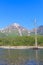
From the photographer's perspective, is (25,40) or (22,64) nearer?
(22,64)

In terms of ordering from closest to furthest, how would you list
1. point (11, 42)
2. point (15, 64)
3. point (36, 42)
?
A: point (15, 64) < point (36, 42) < point (11, 42)

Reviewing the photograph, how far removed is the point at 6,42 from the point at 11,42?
2363 millimetres

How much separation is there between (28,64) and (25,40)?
69959 millimetres

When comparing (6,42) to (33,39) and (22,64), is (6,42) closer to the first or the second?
(33,39)

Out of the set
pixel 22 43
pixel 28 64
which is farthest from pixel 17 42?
pixel 28 64

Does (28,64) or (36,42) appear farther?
(36,42)

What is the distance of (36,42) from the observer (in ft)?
283

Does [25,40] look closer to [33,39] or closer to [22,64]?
[33,39]

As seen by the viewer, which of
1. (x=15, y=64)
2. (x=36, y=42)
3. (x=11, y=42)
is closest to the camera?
(x=15, y=64)

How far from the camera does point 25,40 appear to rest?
93.4 meters

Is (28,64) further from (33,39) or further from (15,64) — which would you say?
(33,39)

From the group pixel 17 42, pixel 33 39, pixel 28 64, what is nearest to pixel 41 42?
pixel 33 39

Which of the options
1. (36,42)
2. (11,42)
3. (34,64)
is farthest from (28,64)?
(11,42)

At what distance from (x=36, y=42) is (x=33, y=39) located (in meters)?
7.35
